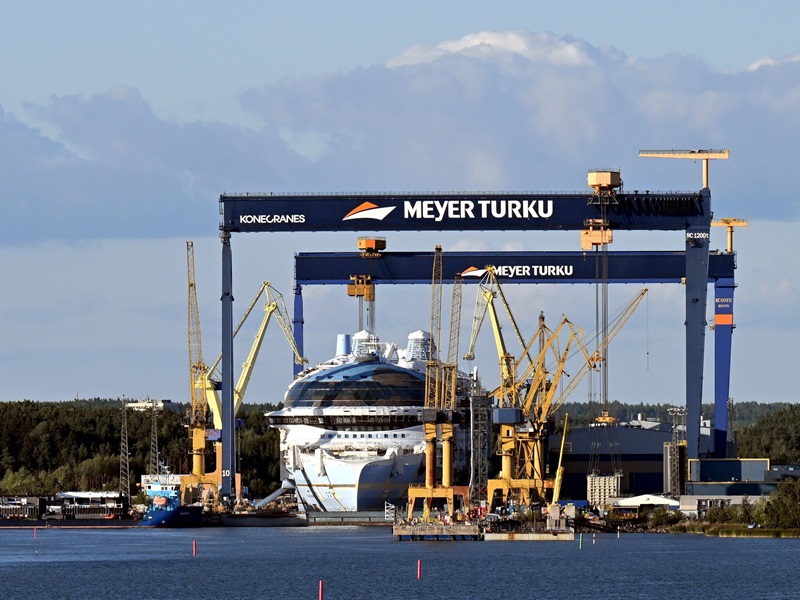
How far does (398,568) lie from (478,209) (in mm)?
35747

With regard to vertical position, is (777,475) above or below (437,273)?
below

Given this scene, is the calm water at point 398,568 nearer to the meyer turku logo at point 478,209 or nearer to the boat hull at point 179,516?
the meyer turku logo at point 478,209

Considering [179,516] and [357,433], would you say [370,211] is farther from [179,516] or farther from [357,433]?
[357,433]

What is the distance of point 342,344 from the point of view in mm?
181750

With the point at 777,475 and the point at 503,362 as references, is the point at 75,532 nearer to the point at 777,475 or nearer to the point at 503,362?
the point at 503,362

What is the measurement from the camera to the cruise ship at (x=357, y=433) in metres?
172

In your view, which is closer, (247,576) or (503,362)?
(247,576)

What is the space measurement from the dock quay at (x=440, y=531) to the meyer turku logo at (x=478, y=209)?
1929cm

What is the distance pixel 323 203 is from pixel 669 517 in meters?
31.1

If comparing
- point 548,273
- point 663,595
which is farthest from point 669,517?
point 663,595

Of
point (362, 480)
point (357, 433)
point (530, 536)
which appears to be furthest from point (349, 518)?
point (530, 536)

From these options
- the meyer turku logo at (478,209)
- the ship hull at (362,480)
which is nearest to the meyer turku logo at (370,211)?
the meyer turku logo at (478,209)

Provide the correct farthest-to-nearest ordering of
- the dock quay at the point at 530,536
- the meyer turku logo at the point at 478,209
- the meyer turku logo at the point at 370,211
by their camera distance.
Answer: the meyer turku logo at the point at 370,211 → the meyer turku logo at the point at 478,209 → the dock quay at the point at 530,536

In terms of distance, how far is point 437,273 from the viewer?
14550 centimetres
